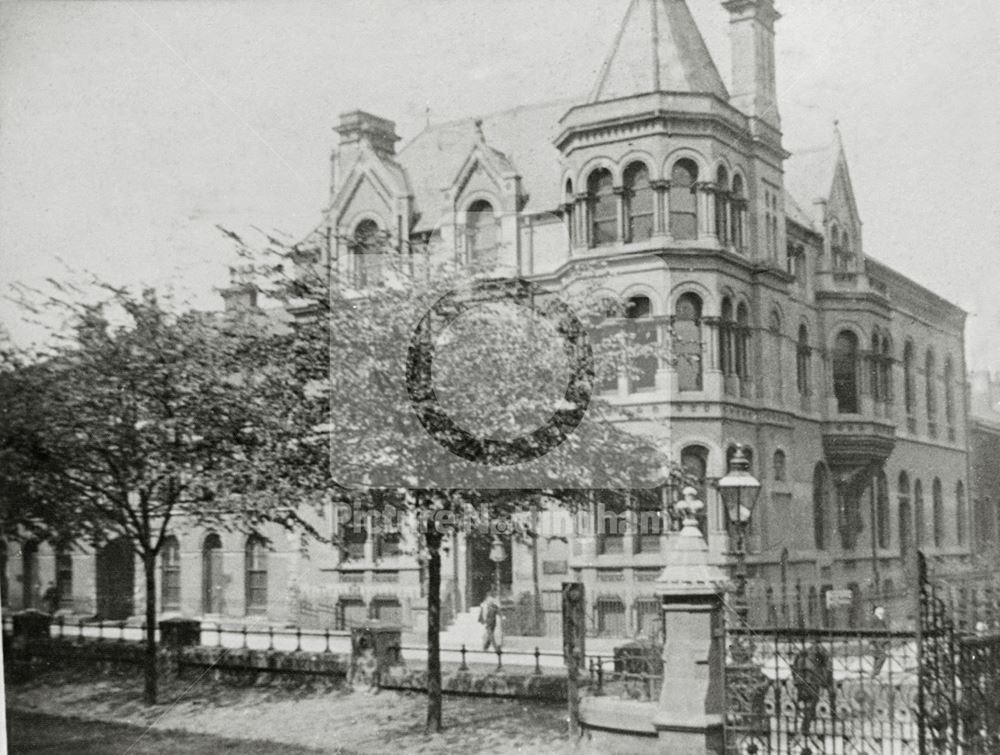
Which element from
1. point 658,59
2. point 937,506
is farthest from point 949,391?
point 658,59

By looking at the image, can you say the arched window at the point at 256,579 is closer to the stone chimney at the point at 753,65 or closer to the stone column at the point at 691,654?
the stone column at the point at 691,654

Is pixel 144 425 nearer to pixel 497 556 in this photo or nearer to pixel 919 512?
pixel 497 556

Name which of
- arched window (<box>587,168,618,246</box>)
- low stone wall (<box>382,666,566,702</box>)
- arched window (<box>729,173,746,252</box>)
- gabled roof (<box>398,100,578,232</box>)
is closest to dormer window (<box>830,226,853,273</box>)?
arched window (<box>729,173,746,252</box>)

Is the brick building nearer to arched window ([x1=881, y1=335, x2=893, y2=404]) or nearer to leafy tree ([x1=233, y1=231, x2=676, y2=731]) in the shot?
arched window ([x1=881, y1=335, x2=893, y2=404])

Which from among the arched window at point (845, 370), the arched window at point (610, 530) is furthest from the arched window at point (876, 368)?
the arched window at point (610, 530)

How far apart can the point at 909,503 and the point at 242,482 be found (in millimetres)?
13214

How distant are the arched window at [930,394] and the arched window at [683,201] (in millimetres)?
5457

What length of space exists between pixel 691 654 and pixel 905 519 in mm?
11645

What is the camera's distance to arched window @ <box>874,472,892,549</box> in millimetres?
19312

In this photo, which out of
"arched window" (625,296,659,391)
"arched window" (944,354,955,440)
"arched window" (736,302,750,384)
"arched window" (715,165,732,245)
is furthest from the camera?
"arched window" (944,354,955,440)

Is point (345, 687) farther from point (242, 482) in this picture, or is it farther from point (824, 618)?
point (824, 618)

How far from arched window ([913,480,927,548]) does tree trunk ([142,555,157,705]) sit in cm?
1312

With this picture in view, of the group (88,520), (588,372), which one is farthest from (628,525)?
(88,520)

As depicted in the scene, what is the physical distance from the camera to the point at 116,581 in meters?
14.1
